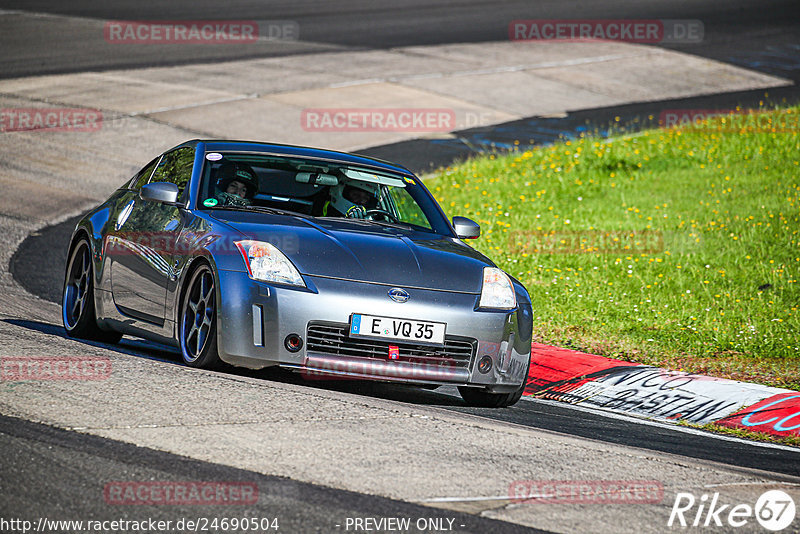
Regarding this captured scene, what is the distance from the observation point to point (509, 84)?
25125 mm

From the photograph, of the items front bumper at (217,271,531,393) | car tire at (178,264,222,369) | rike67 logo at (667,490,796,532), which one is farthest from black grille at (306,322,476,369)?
rike67 logo at (667,490,796,532)

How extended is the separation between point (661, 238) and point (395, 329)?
24.6 ft

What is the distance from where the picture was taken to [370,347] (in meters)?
6.31

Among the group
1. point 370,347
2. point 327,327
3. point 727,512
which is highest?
point 327,327

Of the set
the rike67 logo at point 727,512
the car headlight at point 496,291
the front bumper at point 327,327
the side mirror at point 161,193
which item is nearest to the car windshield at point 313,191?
the side mirror at point 161,193

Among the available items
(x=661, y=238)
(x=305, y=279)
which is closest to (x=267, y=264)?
(x=305, y=279)

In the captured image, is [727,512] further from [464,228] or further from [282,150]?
[282,150]

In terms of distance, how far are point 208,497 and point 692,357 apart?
5743 millimetres

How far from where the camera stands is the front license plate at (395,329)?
6.26 meters

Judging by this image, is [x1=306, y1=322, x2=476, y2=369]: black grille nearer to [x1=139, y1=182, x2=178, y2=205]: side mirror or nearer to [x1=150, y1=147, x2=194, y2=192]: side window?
[x1=139, y1=182, x2=178, y2=205]: side mirror

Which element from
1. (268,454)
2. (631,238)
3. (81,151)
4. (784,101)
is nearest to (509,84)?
(784,101)

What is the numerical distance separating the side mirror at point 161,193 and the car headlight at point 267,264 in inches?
37.6

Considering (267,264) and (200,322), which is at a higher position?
(267,264)

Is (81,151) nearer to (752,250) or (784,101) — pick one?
(752,250)
